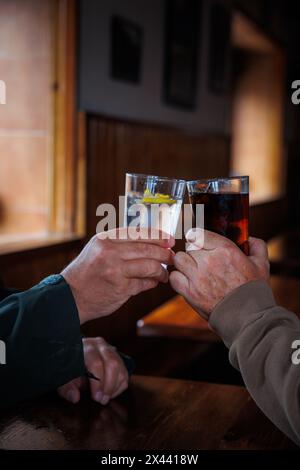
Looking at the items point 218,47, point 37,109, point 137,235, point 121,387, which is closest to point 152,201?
point 137,235

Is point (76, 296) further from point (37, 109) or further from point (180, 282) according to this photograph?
point (37, 109)

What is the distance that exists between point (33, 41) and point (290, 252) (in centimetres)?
202

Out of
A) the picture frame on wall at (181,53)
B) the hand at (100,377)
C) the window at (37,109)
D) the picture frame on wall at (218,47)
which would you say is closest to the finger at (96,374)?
the hand at (100,377)

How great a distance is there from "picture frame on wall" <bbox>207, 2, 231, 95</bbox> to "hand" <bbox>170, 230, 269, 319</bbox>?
4778 mm

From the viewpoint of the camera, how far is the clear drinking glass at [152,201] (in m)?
1.20

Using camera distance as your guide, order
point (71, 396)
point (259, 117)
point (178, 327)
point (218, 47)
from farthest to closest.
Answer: point (259, 117)
point (218, 47)
point (178, 327)
point (71, 396)

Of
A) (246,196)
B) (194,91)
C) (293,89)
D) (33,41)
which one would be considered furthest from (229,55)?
(246,196)

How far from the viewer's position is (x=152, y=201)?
1201mm

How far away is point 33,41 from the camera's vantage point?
126 inches

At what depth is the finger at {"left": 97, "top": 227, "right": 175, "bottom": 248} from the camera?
1176 millimetres

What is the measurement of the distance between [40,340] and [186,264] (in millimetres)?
316

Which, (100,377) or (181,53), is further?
(181,53)

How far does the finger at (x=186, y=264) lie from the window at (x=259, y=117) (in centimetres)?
719

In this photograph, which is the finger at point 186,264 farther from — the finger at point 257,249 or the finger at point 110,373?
the finger at point 110,373
